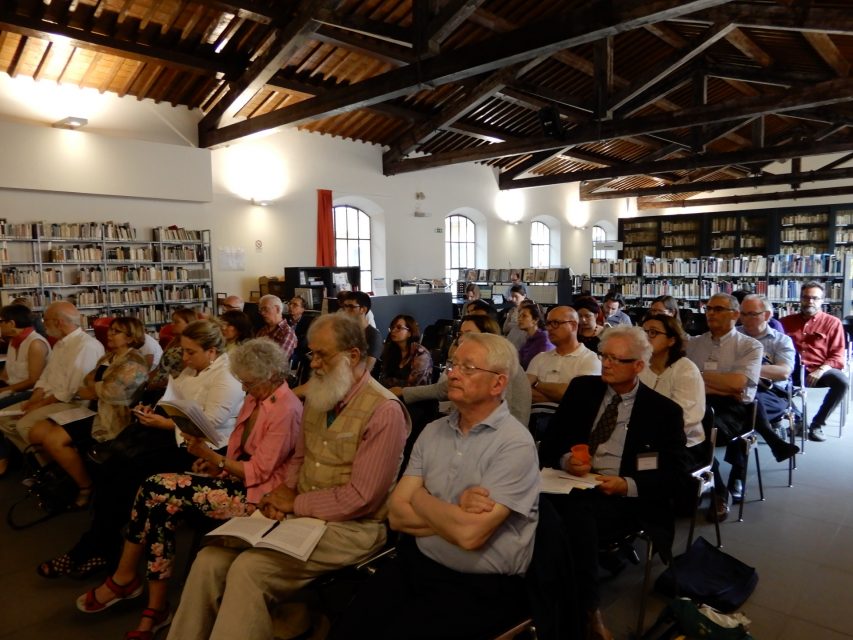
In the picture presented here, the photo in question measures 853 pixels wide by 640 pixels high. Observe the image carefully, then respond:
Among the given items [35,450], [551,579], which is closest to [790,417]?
[551,579]

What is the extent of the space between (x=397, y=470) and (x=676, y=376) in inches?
61.7

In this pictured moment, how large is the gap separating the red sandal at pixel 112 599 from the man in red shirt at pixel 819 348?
520 cm

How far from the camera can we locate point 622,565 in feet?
9.56

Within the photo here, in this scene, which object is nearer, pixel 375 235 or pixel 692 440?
pixel 692 440

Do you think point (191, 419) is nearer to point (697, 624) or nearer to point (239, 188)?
point (697, 624)

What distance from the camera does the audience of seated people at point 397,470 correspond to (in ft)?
5.63

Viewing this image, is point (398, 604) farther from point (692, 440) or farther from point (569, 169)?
point (569, 169)

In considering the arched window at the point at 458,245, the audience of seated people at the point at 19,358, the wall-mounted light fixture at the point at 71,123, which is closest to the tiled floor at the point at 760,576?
the audience of seated people at the point at 19,358

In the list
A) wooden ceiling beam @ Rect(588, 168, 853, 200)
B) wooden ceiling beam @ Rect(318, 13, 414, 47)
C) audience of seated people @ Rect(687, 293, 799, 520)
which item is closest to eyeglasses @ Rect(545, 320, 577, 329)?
audience of seated people @ Rect(687, 293, 799, 520)

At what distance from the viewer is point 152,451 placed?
301 cm

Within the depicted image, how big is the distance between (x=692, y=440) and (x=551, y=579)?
59.2 inches

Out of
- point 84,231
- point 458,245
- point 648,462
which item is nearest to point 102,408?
point 648,462

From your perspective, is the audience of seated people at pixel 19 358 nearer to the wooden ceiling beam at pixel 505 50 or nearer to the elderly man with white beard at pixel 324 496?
the elderly man with white beard at pixel 324 496

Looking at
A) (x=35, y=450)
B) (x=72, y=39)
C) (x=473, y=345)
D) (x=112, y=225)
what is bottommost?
(x=35, y=450)
